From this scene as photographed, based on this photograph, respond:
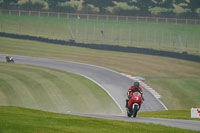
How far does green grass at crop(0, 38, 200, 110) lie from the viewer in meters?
48.1

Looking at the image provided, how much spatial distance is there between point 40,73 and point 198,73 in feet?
58.7

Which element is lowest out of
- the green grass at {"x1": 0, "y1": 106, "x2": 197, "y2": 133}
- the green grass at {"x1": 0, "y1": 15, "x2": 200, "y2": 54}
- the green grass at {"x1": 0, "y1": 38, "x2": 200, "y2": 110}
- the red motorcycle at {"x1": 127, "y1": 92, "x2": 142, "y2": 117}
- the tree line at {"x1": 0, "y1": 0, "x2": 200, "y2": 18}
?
the green grass at {"x1": 0, "y1": 38, "x2": 200, "y2": 110}

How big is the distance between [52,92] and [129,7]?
5411 cm

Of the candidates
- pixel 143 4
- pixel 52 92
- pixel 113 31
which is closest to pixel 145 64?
pixel 113 31

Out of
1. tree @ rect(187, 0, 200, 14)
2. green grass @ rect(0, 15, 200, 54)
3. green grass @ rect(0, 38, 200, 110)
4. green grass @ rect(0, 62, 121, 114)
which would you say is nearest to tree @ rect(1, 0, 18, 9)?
green grass @ rect(0, 15, 200, 54)

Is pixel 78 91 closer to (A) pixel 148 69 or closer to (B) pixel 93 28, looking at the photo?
(A) pixel 148 69

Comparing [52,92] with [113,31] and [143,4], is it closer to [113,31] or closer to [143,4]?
[113,31]

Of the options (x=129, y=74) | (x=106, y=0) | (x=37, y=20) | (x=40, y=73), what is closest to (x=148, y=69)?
(x=129, y=74)

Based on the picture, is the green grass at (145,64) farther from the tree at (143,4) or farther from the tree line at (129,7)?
the tree at (143,4)

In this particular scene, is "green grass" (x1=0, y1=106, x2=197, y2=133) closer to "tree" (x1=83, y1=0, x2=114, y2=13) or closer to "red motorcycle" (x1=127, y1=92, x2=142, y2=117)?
"red motorcycle" (x1=127, y1=92, x2=142, y2=117)

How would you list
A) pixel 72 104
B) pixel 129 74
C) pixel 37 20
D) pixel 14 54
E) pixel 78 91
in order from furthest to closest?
pixel 37 20 < pixel 14 54 < pixel 129 74 < pixel 78 91 < pixel 72 104

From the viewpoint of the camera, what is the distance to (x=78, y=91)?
43.5 metres

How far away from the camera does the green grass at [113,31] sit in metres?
72.0

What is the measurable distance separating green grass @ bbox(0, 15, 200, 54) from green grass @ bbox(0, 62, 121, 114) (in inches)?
900
